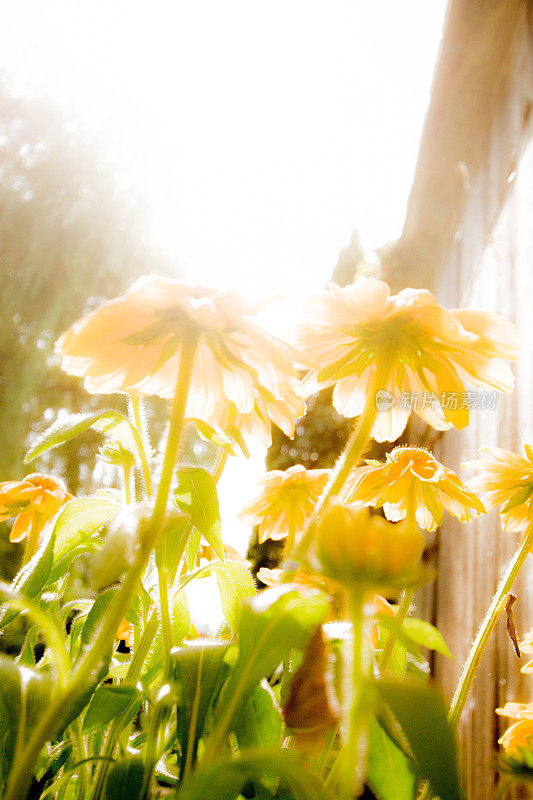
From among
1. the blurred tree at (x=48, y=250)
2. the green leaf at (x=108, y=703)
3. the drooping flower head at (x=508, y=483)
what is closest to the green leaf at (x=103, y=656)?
the green leaf at (x=108, y=703)

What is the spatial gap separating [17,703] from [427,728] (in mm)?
218

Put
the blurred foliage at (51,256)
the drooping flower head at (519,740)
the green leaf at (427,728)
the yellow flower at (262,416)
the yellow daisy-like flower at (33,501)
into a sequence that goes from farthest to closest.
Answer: the blurred foliage at (51,256), the yellow daisy-like flower at (33,501), the yellow flower at (262,416), the drooping flower head at (519,740), the green leaf at (427,728)

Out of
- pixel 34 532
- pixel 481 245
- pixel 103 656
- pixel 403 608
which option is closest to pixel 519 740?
pixel 403 608

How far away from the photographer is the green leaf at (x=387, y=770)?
37 centimetres

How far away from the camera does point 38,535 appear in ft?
2.33

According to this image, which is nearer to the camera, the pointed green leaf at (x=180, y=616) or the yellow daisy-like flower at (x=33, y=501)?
Answer: the pointed green leaf at (x=180, y=616)

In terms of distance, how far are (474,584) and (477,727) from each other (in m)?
0.22

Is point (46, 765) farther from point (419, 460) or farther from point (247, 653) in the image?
point (419, 460)

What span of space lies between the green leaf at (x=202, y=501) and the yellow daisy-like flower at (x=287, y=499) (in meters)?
0.16

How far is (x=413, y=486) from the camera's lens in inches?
22.0

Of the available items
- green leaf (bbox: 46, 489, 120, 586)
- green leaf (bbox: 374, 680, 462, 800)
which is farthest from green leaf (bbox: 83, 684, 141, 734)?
green leaf (bbox: 374, 680, 462, 800)

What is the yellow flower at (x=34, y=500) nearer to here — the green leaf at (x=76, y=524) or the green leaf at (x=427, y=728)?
the green leaf at (x=76, y=524)

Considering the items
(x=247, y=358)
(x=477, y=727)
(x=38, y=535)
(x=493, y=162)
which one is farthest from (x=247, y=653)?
(x=493, y=162)

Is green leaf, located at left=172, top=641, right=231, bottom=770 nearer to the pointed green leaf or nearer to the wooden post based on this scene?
the pointed green leaf
